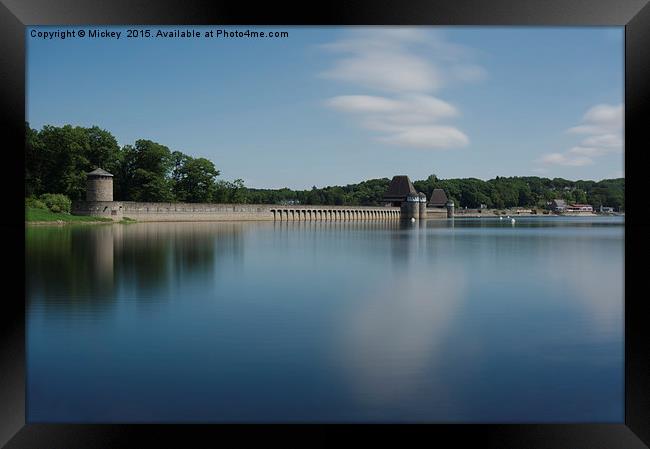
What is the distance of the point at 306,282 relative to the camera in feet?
58.9

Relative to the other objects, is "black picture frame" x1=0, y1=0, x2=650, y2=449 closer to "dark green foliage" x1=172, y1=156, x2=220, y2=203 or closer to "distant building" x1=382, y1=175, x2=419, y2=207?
"dark green foliage" x1=172, y1=156, x2=220, y2=203

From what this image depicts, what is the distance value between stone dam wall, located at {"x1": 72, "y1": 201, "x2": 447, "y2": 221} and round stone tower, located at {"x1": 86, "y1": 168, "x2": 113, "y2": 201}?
48cm

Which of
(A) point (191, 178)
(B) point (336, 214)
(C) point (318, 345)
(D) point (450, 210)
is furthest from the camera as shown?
(D) point (450, 210)

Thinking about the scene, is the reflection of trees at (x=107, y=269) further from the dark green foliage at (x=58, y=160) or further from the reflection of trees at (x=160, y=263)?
the dark green foliage at (x=58, y=160)

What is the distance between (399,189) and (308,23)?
103 m

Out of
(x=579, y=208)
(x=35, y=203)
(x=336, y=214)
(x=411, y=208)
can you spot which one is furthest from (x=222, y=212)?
(x=579, y=208)

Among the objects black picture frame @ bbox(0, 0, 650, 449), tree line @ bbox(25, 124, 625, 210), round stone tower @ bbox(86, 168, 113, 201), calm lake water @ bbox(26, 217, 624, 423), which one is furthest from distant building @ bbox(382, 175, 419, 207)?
black picture frame @ bbox(0, 0, 650, 449)

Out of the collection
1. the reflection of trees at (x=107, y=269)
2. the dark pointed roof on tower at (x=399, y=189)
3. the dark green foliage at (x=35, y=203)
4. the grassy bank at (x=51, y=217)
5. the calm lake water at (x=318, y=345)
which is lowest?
the calm lake water at (x=318, y=345)

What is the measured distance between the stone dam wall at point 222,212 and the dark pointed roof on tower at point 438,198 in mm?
20060

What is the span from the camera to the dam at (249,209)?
51.7 m

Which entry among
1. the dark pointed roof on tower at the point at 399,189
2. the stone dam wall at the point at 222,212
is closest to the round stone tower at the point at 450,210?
the dark pointed roof on tower at the point at 399,189

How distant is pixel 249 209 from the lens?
72375 mm

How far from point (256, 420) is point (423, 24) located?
387 cm

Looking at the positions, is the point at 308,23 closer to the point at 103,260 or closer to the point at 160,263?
the point at 160,263
